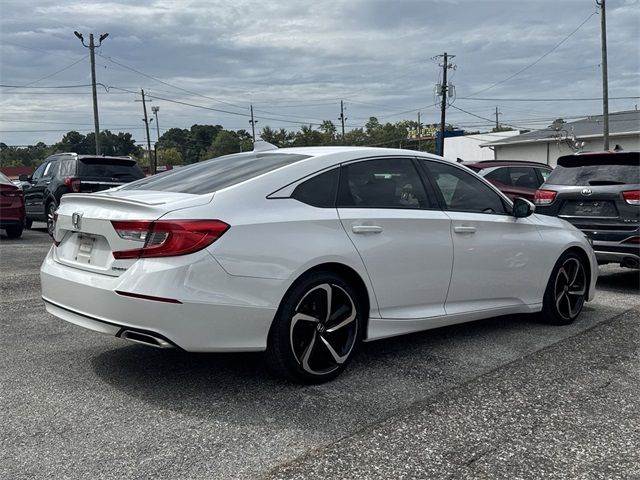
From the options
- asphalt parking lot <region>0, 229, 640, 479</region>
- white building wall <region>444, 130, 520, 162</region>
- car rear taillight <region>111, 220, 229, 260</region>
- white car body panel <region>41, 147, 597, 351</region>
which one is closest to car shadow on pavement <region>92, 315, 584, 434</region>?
asphalt parking lot <region>0, 229, 640, 479</region>

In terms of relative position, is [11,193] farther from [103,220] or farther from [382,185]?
[382,185]

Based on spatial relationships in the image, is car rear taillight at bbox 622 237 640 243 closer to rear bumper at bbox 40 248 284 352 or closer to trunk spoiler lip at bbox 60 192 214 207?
rear bumper at bbox 40 248 284 352

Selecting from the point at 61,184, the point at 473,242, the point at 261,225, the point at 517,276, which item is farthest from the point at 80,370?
the point at 61,184

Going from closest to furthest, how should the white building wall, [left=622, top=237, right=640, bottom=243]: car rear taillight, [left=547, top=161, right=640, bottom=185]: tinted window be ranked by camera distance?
[left=622, top=237, right=640, bottom=243]: car rear taillight < [left=547, top=161, right=640, bottom=185]: tinted window < the white building wall

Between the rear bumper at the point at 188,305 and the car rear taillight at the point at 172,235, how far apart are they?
52 mm

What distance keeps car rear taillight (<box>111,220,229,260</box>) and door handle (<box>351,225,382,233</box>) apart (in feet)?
3.04

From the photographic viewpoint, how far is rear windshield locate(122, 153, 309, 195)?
4.06m

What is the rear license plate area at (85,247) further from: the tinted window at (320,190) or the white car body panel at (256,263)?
the tinted window at (320,190)

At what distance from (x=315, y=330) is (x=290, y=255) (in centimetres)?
54

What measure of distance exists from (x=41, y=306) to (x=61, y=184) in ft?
24.1

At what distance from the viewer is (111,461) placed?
2.92 m

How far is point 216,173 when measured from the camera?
171 inches

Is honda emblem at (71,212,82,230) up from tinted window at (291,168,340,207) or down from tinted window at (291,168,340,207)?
down

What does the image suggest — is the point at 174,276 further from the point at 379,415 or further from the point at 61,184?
the point at 61,184
